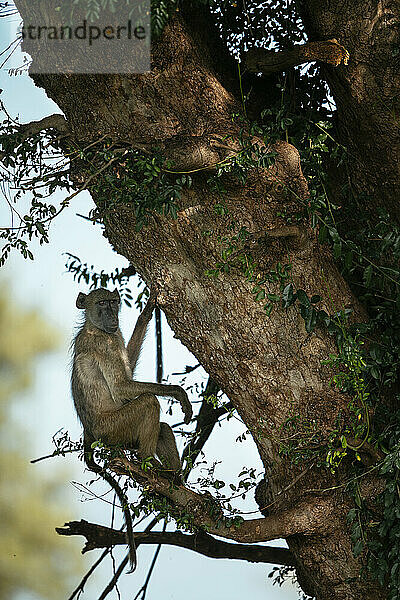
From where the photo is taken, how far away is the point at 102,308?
3455 millimetres

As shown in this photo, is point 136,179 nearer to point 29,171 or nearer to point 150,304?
point 29,171

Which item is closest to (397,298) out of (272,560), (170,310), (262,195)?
(262,195)

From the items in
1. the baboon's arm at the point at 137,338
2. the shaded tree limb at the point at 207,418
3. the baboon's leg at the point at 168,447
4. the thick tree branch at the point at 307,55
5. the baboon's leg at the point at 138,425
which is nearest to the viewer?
the thick tree branch at the point at 307,55

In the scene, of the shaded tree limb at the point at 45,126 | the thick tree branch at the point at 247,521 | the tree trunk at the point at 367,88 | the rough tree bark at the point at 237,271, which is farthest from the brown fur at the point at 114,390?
the tree trunk at the point at 367,88

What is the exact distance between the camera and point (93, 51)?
2.70 meters

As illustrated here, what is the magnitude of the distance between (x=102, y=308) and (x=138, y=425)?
23.4 inches

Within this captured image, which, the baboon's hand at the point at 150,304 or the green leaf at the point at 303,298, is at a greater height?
the baboon's hand at the point at 150,304

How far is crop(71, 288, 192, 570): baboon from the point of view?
3131 mm

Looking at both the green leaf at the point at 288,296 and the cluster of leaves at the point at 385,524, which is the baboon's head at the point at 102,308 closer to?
the green leaf at the point at 288,296

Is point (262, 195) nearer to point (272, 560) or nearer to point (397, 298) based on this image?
point (397, 298)

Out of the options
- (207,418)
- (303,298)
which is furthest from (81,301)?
(303,298)

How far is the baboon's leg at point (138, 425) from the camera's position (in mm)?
3113

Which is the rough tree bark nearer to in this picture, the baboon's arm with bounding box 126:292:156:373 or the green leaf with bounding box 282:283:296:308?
the green leaf with bounding box 282:283:296:308

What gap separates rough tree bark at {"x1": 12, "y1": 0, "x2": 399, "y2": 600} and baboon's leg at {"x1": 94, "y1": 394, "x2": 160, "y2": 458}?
1.23 feet
